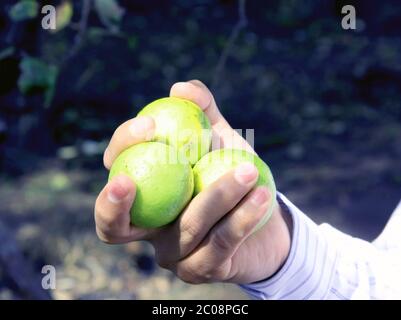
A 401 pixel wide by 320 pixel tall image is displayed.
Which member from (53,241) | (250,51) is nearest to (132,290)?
(53,241)

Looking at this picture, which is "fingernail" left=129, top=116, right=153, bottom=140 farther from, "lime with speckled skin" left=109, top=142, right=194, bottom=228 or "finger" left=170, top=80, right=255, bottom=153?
"finger" left=170, top=80, right=255, bottom=153

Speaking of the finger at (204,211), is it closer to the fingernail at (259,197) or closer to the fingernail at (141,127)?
the fingernail at (259,197)

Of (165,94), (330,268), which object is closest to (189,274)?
(330,268)

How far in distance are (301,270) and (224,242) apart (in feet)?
1.13

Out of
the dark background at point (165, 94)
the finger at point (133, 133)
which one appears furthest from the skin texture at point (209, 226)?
the dark background at point (165, 94)

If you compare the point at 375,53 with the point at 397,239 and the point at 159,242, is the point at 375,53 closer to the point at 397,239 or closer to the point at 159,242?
the point at 397,239

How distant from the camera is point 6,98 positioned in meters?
2.30

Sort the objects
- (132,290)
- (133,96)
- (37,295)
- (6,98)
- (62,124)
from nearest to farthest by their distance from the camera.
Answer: (37,295)
(6,98)
(132,290)
(62,124)
(133,96)

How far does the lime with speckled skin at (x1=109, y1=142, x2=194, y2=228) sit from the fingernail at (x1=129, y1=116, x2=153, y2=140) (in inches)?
1.1

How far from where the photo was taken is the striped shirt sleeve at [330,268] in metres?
1.47

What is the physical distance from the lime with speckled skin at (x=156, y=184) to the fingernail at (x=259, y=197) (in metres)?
0.14

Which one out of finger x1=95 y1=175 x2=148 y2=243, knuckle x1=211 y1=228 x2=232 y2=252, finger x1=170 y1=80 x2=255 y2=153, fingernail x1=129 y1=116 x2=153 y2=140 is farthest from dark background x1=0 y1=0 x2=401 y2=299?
knuckle x1=211 y1=228 x2=232 y2=252

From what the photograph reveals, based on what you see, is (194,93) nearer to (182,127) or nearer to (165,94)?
(182,127)
